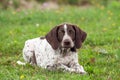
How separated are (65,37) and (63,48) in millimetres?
281

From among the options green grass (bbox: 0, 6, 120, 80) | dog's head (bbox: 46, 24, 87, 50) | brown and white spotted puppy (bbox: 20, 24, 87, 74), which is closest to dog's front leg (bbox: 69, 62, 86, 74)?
brown and white spotted puppy (bbox: 20, 24, 87, 74)

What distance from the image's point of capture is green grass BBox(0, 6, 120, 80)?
27.8 feet

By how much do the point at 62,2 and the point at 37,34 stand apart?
25.5 feet

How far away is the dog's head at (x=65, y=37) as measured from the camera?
8.27 meters

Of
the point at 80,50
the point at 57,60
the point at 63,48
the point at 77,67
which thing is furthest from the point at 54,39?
the point at 80,50

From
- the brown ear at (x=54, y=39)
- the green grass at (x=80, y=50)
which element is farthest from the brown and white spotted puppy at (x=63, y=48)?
the green grass at (x=80, y=50)

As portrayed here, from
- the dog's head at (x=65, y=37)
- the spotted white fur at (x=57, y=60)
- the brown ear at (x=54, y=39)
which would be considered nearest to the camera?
the dog's head at (x=65, y=37)

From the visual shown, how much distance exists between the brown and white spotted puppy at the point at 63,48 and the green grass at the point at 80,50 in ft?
0.56

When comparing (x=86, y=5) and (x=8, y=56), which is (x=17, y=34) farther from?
(x=86, y=5)

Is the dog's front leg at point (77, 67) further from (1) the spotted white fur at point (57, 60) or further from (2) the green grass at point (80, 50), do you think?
(2) the green grass at point (80, 50)

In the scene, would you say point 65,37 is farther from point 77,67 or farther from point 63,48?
point 77,67

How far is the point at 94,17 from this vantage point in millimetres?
15234

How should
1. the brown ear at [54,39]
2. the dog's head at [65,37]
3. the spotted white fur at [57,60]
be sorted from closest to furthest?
1. the dog's head at [65,37]
2. the brown ear at [54,39]
3. the spotted white fur at [57,60]

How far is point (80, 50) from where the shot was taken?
424 inches
